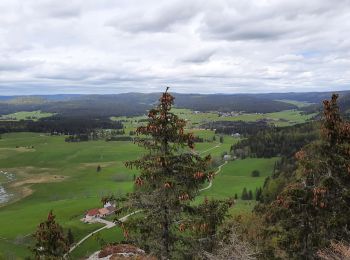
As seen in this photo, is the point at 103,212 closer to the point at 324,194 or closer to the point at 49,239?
the point at 49,239

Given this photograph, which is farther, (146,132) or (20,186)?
(20,186)

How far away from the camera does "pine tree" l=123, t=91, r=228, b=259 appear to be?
18.3 meters

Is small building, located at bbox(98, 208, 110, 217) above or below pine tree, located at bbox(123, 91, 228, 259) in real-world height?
below

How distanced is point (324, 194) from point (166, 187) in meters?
9.25

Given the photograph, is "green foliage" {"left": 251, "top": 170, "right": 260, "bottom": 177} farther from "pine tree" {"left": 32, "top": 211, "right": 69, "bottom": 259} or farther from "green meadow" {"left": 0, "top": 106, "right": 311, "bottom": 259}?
"pine tree" {"left": 32, "top": 211, "right": 69, "bottom": 259}

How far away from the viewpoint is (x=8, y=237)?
95062 millimetres

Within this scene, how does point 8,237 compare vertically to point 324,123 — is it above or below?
below

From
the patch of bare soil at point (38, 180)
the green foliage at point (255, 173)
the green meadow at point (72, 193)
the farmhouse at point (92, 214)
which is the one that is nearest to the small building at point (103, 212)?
the farmhouse at point (92, 214)

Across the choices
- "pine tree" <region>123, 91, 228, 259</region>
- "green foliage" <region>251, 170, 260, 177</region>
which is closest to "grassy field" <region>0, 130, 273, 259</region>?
"green foliage" <region>251, 170, 260, 177</region>

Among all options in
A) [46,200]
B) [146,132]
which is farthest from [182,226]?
[46,200]

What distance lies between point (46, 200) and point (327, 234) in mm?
129000

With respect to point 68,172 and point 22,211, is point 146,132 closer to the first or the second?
point 22,211

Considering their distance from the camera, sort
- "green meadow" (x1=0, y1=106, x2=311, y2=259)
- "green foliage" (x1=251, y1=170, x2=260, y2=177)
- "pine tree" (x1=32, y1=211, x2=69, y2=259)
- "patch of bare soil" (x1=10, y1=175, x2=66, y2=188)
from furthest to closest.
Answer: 1. "green foliage" (x1=251, y1=170, x2=260, y2=177)
2. "patch of bare soil" (x1=10, y1=175, x2=66, y2=188)
3. "green meadow" (x1=0, y1=106, x2=311, y2=259)
4. "pine tree" (x1=32, y1=211, x2=69, y2=259)

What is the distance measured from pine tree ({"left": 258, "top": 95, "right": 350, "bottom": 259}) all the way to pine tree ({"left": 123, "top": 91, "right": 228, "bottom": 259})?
6.14m
